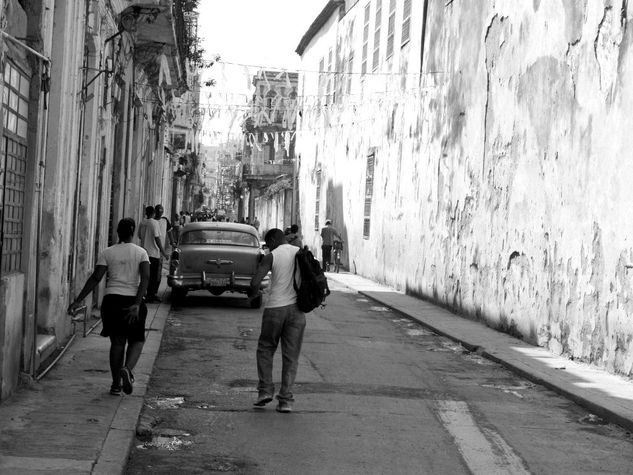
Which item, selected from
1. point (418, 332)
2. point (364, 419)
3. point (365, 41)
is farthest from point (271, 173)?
point (364, 419)

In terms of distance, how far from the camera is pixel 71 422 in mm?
7359

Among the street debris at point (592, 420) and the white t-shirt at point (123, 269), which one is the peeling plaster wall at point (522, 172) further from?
the white t-shirt at point (123, 269)

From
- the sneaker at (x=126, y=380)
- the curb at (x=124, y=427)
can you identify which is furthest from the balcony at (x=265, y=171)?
the sneaker at (x=126, y=380)

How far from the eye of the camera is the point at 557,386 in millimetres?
10320

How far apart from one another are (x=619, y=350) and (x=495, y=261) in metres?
4.93

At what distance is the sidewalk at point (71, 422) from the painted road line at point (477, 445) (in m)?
2.37

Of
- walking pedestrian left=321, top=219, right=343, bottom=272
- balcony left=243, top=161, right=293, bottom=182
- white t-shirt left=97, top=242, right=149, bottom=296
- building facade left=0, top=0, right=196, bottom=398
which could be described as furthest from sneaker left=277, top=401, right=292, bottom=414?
balcony left=243, top=161, right=293, bottom=182

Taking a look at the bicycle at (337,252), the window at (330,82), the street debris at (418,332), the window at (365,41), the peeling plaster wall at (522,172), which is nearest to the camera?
the peeling plaster wall at (522,172)

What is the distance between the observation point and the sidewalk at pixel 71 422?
241 inches

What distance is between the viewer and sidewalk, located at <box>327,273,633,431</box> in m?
9.39

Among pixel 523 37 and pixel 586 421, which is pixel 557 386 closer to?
pixel 586 421

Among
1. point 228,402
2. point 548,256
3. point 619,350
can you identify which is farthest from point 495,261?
point 228,402

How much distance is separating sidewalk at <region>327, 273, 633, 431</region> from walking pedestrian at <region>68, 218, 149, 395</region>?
4114 millimetres

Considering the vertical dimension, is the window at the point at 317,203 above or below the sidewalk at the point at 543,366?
above
